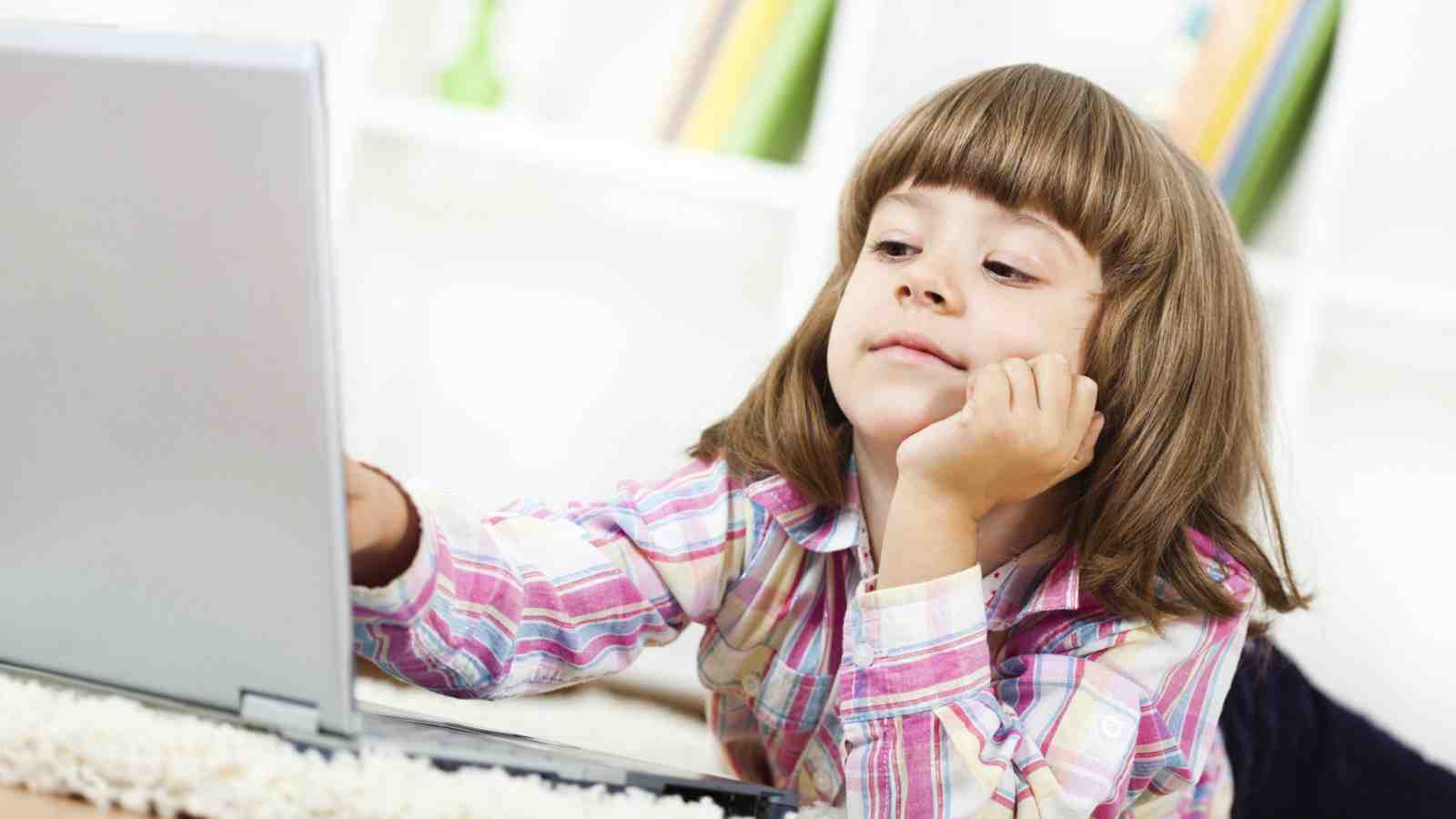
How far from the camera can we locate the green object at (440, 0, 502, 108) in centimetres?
181

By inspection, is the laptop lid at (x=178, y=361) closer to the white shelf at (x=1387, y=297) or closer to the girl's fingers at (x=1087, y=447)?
the girl's fingers at (x=1087, y=447)

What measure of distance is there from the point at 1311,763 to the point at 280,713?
44.4 inches

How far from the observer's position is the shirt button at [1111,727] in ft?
2.59

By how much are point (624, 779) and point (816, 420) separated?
0.46 m

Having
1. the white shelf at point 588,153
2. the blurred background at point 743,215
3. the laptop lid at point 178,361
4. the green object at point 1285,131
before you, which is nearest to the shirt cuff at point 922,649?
the laptop lid at point 178,361

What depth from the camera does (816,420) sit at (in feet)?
3.24

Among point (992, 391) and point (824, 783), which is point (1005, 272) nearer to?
point (992, 391)

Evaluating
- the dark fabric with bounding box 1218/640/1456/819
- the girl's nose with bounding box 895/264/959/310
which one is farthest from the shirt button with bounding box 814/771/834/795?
the dark fabric with bounding box 1218/640/1456/819

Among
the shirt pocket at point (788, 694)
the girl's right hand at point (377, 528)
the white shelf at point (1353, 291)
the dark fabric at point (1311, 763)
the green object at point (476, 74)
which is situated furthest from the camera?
the green object at point (476, 74)

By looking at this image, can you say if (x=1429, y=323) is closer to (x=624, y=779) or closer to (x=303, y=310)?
(x=624, y=779)

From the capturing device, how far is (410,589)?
701 millimetres

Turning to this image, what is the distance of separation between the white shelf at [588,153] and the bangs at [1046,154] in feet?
2.38

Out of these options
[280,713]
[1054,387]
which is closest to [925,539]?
[1054,387]

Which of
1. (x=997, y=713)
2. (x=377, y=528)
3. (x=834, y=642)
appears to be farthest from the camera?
(x=834, y=642)
